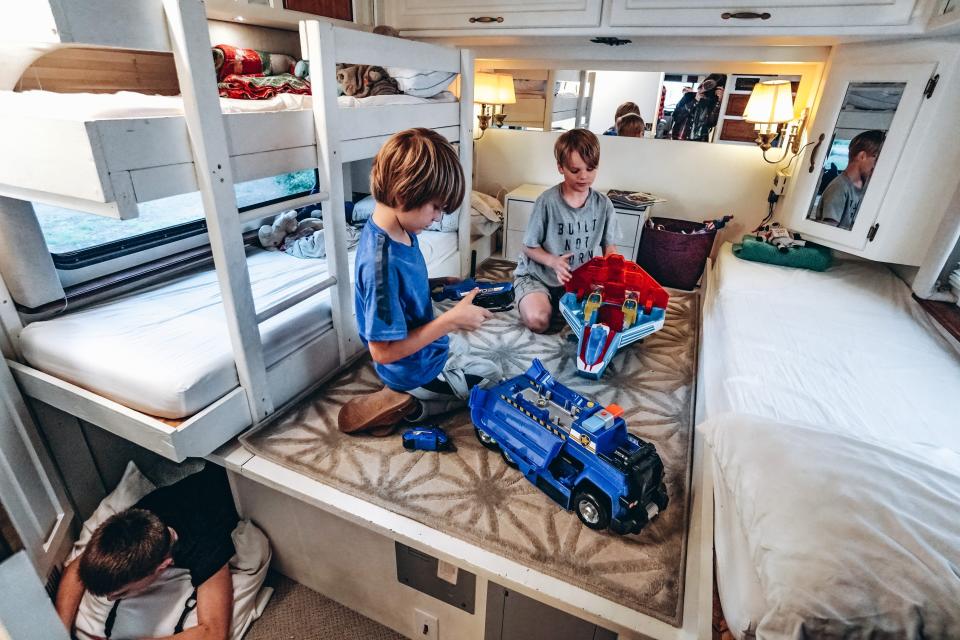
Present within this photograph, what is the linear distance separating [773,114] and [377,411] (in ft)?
7.98

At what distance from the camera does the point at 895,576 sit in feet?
2.14

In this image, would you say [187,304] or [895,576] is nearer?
[895,576]

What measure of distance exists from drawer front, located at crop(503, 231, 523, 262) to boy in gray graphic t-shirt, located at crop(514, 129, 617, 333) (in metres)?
0.79

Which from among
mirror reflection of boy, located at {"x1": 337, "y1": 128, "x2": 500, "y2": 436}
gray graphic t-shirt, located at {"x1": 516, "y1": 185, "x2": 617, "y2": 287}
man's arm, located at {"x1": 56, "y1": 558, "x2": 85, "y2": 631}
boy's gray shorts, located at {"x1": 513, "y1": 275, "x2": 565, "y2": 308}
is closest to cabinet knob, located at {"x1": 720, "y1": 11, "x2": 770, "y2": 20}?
gray graphic t-shirt, located at {"x1": 516, "y1": 185, "x2": 617, "y2": 287}

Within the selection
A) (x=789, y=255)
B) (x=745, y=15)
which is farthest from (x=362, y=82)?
(x=789, y=255)

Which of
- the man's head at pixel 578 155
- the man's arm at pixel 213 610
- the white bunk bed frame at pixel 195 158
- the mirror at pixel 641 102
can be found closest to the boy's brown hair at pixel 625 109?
the mirror at pixel 641 102

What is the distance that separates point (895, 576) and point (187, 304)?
1993 millimetres

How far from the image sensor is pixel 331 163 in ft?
5.44

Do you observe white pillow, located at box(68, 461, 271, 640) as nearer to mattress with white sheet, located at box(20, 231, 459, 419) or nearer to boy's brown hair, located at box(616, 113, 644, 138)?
mattress with white sheet, located at box(20, 231, 459, 419)

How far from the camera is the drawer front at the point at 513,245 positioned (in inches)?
125

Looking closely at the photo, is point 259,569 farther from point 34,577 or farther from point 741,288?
point 741,288

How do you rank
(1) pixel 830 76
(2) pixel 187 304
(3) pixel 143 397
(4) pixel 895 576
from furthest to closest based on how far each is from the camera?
(1) pixel 830 76 < (2) pixel 187 304 < (3) pixel 143 397 < (4) pixel 895 576

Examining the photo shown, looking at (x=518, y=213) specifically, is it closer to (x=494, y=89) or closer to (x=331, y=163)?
(x=494, y=89)

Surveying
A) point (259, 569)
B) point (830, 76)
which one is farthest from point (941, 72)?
point (259, 569)
